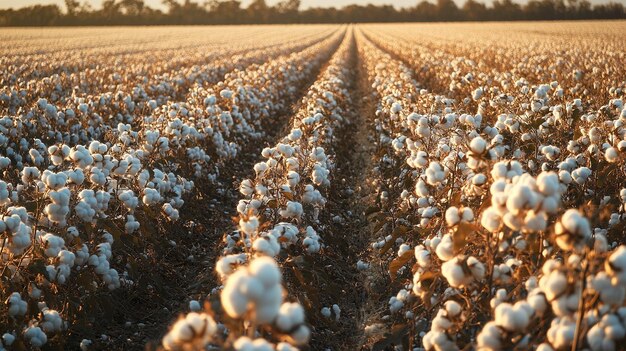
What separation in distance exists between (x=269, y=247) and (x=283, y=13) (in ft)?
323

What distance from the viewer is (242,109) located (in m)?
9.51

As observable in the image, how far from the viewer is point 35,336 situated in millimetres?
2973

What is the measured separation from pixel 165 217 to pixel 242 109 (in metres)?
4.78

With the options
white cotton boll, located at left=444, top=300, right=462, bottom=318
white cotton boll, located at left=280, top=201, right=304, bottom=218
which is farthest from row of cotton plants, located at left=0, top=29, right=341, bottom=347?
white cotton boll, located at left=444, top=300, right=462, bottom=318

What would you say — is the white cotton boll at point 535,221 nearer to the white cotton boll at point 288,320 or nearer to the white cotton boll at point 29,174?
the white cotton boll at point 288,320

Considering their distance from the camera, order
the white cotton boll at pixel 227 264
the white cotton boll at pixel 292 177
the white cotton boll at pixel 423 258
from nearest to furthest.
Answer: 1. the white cotton boll at pixel 227 264
2. the white cotton boll at pixel 423 258
3. the white cotton boll at pixel 292 177

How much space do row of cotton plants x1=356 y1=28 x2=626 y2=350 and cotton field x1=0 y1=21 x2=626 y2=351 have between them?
0.01 metres

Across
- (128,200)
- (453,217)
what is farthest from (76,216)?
(453,217)

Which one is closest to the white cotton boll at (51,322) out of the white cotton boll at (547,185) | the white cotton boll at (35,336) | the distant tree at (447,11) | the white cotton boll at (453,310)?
the white cotton boll at (35,336)

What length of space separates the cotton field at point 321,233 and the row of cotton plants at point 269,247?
11 mm

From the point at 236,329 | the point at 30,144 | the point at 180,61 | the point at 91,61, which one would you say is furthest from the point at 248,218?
the point at 91,61

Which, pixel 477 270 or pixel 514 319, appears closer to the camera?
pixel 514 319

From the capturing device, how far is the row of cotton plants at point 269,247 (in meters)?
1.52

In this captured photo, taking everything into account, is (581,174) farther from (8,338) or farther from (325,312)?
(8,338)
